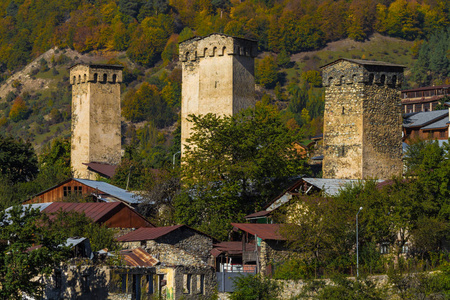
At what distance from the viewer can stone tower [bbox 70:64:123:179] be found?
69250 millimetres

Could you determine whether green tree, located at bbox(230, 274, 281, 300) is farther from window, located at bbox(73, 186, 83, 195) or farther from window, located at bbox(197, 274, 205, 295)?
window, located at bbox(73, 186, 83, 195)

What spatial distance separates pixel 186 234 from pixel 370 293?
382 inches

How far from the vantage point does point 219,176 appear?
4856 centimetres

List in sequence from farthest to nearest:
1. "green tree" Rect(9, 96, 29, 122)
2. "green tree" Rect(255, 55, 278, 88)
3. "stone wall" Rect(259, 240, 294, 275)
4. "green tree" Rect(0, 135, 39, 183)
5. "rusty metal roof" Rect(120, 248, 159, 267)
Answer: "green tree" Rect(9, 96, 29, 122) → "green tree" Rect(255, 55, 278, 88) → "green tree" Rect(0, 135, 39, 183) → "stone wall" Rect(259, 240, 294, 275) → "rusty metal roof" Rect(120, 248, 159, 267)

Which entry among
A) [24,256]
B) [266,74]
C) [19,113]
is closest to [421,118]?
[24,256]

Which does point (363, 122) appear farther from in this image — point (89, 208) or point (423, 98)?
point (423, 98)

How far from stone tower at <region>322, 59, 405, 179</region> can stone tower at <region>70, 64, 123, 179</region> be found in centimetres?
2465

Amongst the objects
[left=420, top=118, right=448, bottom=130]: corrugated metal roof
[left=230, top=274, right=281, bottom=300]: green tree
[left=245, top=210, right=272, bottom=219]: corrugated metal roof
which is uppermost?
[left=420, top=118, right=448, bottom=130]: corrugated metal roof

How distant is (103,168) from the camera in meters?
67.3

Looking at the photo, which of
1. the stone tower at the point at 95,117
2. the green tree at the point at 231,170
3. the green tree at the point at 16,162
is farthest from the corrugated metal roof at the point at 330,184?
the stone tower at the point at 95,117

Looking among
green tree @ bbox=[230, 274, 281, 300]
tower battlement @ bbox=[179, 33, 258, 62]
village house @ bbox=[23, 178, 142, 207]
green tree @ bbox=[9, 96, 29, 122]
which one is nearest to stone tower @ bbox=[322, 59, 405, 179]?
tower battlement @ bbox=[179, 33, 258, 62]

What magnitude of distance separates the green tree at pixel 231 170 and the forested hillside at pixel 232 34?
93.3m

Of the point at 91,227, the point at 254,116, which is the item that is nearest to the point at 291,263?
the point at 91,227

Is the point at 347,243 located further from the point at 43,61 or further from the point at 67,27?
the point at 67,27
